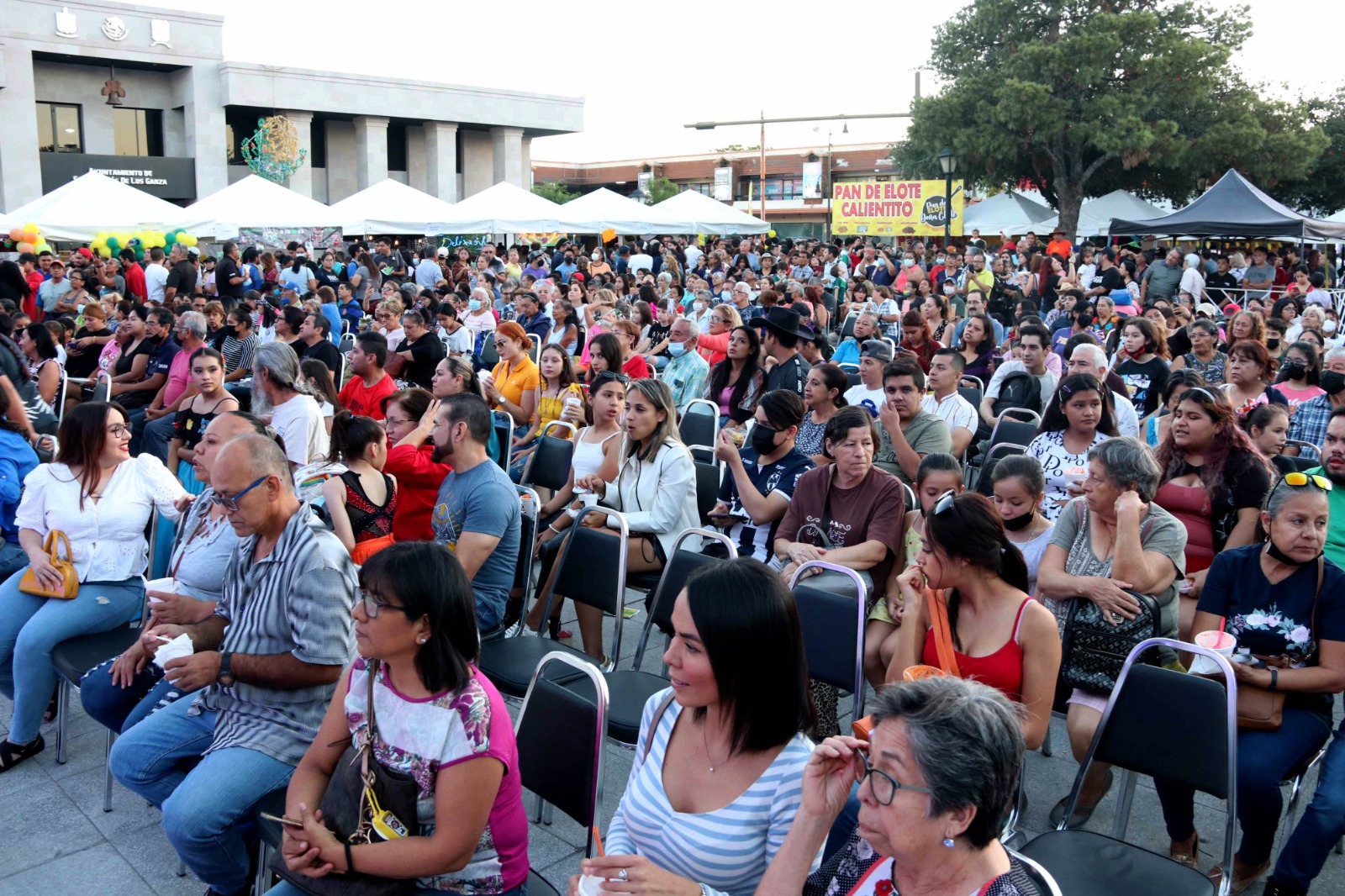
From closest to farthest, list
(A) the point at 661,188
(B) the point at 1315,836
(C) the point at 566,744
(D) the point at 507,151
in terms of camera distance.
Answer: (C) the point at 566,744, (B) the point at 1315,836, (D) the point at 507,151, (A) the point at 661,188

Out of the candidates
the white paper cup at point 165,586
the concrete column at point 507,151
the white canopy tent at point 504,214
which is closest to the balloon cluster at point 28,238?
the white canopy tent at point 504,214

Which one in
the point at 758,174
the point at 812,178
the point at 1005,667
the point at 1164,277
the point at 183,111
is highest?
the point at 758,174

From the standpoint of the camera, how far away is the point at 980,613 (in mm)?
3000

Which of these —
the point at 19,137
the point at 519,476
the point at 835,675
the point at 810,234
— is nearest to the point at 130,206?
the point at 519,476

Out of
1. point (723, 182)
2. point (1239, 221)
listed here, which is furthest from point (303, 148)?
point (1239, 221)

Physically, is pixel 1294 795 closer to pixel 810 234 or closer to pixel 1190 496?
pixel 1190 496

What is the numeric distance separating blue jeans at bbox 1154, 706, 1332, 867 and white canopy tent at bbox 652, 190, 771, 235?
743 inches

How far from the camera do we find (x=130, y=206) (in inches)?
656

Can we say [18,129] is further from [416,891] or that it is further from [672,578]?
[416,891]

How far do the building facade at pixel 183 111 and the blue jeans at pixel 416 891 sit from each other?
40666mm

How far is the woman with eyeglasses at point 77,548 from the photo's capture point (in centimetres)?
396

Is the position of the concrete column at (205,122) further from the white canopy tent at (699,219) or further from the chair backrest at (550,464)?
the chair backrest at (550,464)

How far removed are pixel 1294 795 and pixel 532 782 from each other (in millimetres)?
2294

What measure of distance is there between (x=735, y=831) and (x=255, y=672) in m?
1.66
